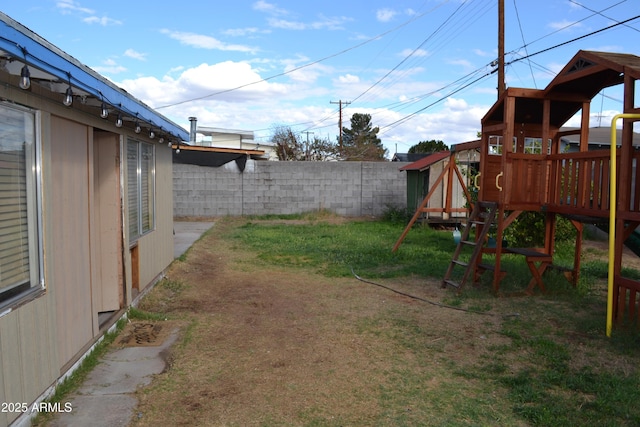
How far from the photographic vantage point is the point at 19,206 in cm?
326

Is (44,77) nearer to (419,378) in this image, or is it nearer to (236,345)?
(236,345)

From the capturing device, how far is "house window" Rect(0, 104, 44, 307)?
3.05m

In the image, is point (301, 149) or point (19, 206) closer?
point (19, 206)

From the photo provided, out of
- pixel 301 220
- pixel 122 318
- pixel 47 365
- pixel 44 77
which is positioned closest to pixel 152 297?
pixel 122 318

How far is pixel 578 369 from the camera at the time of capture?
427cm

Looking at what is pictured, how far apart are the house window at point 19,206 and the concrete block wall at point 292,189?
1401cm

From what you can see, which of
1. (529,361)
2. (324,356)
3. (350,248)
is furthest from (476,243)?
(350,248)

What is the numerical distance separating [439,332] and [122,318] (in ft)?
11.4

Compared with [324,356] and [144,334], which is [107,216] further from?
[324,356]

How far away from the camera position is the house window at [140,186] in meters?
6.18

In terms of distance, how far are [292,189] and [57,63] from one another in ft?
47.8

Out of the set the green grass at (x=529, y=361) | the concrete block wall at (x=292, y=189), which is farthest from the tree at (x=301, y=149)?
the green grass at (x=529, y=361)

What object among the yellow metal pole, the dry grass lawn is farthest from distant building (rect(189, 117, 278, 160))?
the yellow metal pole

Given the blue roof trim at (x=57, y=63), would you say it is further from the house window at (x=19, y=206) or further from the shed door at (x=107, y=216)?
the shed door at (x=107, y=216)
